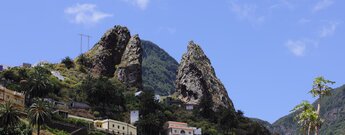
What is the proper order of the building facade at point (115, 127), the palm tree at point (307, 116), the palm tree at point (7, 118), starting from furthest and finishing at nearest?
1. the building facade at point (115, 127)
2. the palm tree at point (7, 118)
3. the palm tree at point (307, 116)

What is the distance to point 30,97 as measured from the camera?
157500 millimetres

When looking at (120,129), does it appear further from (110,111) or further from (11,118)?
(11,118)

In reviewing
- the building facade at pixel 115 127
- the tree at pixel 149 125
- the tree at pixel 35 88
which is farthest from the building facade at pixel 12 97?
the tree at pixel 149 125

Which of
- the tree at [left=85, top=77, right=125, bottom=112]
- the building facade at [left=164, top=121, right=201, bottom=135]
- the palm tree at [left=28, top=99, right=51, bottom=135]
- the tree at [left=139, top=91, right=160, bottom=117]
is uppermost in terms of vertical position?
the tree at [left=85, top=77, right=125, bottom=112]

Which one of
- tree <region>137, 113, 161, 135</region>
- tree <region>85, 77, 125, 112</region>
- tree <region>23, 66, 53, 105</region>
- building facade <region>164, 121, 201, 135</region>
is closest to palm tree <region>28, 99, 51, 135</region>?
tree <region>23, 66, 53, 105</region>

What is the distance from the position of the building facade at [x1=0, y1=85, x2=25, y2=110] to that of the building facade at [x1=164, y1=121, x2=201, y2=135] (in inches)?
1618

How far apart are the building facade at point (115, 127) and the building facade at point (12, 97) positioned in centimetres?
1862

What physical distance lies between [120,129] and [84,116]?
520 inches

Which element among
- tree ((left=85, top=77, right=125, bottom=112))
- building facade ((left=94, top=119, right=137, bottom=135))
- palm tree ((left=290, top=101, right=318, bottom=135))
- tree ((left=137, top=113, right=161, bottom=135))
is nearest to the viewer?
palm tree ((left=290, top=101, right=318, bottom=135))

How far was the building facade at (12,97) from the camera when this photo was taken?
472ft

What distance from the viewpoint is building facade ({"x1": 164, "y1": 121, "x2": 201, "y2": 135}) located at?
170m

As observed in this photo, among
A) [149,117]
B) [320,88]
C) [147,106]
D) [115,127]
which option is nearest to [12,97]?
[115,127]

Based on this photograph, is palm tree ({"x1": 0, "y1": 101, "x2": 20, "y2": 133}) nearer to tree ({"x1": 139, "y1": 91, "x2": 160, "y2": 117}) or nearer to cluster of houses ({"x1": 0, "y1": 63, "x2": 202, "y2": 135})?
cluster of houses ({"x1": 0, "y1": 63, "x2": 202, "y2": 135})

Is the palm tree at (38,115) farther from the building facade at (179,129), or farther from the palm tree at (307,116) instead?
the palm tree at (307,116)
